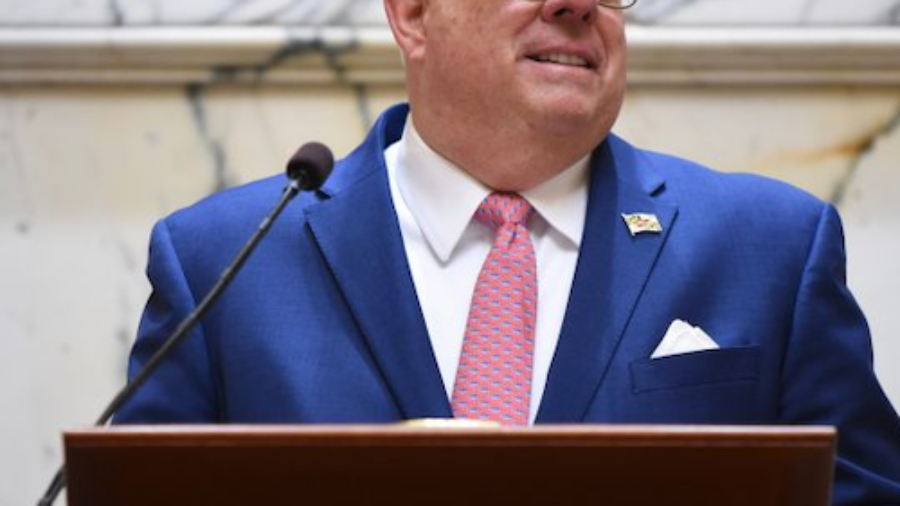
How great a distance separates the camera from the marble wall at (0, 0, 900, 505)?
8.92ft

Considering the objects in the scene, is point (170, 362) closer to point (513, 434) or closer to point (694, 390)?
point (694, 390)

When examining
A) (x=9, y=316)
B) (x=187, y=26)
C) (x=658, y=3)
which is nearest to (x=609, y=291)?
(x=658, y=3)

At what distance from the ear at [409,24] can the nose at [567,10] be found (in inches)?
9.2

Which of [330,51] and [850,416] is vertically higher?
[330,51]

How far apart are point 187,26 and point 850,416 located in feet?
4.13

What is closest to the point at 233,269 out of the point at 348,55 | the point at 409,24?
the point at 409,24

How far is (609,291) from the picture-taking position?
2117 millimetres

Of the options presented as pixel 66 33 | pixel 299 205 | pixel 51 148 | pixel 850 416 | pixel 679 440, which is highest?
pixel 66 33

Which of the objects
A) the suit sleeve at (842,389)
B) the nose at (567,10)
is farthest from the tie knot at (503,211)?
the suit sleeve at (842,389)

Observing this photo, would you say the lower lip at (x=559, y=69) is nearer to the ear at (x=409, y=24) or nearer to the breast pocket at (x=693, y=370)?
the ear at (x=409, y=24)

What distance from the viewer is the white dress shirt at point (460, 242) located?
2135 millimetres

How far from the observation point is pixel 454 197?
7.40 feet

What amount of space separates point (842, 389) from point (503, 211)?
1.62 ft

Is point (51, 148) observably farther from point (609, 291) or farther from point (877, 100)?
point (877, 100)
